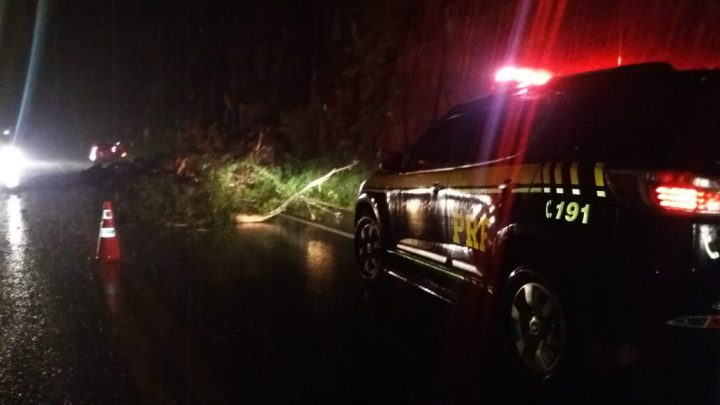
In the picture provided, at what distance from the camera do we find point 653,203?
377 centimetres

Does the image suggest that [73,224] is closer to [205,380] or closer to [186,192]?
[186,192]

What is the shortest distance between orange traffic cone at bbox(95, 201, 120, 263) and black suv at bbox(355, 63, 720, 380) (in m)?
4.60

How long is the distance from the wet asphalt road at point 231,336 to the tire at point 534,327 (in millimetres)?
186

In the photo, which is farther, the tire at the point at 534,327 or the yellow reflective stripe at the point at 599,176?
the tire at the point at 534,327

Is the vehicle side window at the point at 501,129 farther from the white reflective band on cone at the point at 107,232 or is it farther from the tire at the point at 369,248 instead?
the white reflective band on cone at the point at 107,232

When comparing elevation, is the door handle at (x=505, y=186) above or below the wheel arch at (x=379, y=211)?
above

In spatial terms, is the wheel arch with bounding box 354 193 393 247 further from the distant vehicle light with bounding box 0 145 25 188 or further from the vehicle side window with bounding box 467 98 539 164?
the distant vehicle light with bounding box 0 145 25 188

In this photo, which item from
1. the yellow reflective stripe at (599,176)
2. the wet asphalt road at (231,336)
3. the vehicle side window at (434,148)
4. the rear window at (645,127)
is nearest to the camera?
the rear window at (645,127)

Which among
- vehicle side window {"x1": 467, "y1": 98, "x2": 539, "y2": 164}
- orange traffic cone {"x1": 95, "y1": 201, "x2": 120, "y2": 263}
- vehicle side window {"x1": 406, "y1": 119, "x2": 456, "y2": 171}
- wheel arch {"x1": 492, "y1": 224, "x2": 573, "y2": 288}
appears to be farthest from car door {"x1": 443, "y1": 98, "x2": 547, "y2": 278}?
orange traffic cone {"x1": 95, "y1": 201, "x2": 120, "y2": 263}

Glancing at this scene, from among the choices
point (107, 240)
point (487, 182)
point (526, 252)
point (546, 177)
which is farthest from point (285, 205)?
point (546, 177)

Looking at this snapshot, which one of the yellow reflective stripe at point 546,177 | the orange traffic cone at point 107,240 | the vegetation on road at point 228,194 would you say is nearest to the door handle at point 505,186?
the yellow reflective stripe at point 546,177

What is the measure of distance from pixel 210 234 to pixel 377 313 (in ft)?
18.5

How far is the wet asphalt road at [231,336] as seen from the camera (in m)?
4.64

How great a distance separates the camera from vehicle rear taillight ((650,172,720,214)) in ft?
12.0
